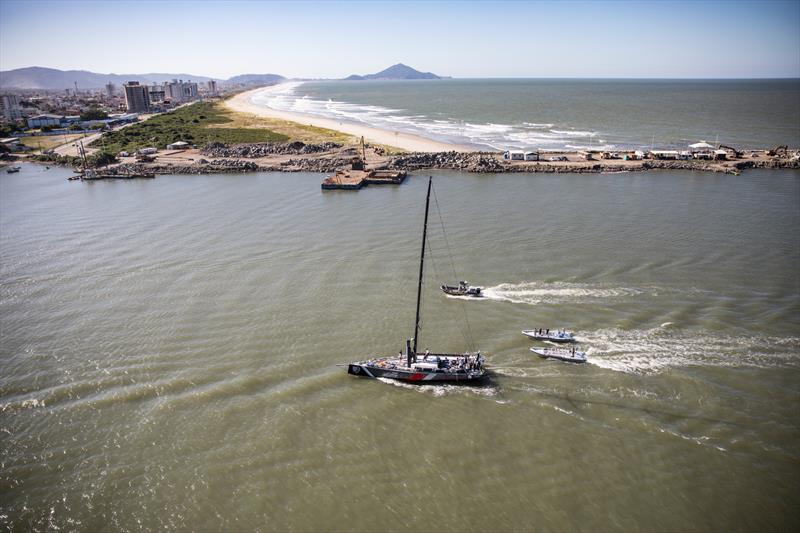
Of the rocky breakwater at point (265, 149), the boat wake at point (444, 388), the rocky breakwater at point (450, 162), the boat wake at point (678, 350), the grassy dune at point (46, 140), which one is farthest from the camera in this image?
the grassy dune at point (46, 140)

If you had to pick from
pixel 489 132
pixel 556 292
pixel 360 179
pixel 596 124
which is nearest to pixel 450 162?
pixel 360 179

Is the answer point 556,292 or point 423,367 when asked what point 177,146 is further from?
point 423,367

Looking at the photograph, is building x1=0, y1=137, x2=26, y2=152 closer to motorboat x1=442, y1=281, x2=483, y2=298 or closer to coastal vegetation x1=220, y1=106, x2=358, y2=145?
coastal vegetation x1=220, y1=106, x2=358, y2=145

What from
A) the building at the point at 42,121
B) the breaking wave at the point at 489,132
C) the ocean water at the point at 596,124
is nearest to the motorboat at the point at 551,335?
the breaking wave at the point at 489,132

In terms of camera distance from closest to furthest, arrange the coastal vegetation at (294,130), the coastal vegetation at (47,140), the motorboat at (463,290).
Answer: the motorboat at (463,290)
the coastal vegetation at (294,130)
the coastal vegetation at (47,140)

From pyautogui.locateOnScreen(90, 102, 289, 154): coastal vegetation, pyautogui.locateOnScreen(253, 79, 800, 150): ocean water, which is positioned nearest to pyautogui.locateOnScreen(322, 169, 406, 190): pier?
pyautogui.locateOnScreen(253, 79, 800, 150): ocean water

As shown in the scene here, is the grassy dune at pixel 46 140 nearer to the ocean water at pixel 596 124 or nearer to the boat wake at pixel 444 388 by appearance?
the ocean water at pixel 596 124
